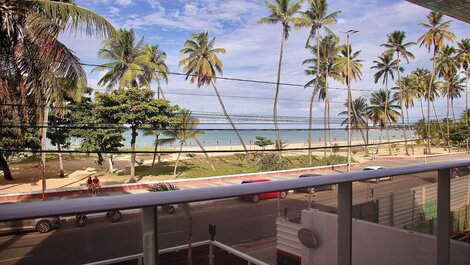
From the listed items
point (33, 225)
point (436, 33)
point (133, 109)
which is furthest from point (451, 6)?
point (436, 33)

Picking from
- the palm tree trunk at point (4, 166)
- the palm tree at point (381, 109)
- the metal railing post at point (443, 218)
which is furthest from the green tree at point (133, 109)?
the palm tree at point (381, 109)

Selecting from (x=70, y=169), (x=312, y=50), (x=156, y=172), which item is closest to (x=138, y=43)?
(x=156, y=172)

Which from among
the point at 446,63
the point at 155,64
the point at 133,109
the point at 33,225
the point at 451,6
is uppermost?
the point at 446,63

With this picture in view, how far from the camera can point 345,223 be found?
1253mm

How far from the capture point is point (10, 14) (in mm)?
8445

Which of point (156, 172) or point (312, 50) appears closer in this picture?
point (156, 172)

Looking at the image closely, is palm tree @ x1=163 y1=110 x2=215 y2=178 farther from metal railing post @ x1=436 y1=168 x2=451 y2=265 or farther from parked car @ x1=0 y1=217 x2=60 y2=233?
parked car @ x1=0 y1=217 x2=60 y2=233

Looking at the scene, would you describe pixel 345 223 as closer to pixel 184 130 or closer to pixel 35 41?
pixel 35 41

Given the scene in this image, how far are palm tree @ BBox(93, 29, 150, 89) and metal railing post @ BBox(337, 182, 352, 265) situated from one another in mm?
22386

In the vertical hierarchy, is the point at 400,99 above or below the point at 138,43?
below

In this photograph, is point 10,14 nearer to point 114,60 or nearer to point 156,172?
point 114,60

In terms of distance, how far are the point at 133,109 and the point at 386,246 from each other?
20190 mm

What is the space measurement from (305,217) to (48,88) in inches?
366

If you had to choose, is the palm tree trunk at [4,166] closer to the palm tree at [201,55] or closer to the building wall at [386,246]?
the palm tree at [201,55]
